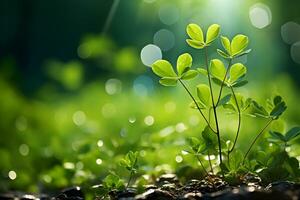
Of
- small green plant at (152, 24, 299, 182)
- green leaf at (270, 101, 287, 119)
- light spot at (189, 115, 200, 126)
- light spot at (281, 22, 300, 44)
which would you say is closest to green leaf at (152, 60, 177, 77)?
small green plant at (152, 24, 299, 182)

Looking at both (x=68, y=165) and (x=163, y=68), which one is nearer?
(x=163, y=68)

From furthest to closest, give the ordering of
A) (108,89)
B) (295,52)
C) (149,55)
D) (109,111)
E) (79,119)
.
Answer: (295,52), (149,55), (108,89), (79,119), (109,111)

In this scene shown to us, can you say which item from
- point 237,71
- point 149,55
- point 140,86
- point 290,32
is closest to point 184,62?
point 237,71

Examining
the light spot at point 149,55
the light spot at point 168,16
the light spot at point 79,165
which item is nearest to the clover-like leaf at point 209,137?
the light spot at point 79,165

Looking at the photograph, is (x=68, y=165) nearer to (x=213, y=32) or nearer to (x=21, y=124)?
(x=213, y=32)

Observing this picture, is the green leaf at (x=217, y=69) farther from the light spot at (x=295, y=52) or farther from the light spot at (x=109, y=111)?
the light spot at (x=295, y=52)

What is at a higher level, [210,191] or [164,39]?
[164,39]

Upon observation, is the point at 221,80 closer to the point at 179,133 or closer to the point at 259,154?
the point at 259,154
